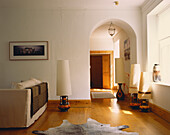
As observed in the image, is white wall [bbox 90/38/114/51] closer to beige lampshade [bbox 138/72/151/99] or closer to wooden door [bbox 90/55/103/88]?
wooden door [bbox 90/55/103/88]

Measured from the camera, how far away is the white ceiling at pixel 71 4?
4.82 m

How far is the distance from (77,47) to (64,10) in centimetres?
111

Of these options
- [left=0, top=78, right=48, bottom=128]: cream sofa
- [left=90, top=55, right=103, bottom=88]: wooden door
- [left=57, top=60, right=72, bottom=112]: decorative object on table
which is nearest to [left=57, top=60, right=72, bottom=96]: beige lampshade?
[left=57, top=60, right=72, bottom=112]: decorative object on table

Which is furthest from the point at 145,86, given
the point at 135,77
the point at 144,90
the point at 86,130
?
the point at 86,130

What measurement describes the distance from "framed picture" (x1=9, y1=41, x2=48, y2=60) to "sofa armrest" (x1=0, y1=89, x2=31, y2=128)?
2.29m

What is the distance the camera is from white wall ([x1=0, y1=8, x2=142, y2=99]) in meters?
5.33

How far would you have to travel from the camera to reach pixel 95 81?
11992mm

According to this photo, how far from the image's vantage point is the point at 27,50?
5320 millimetres

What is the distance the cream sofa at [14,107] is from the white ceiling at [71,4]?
107 inches

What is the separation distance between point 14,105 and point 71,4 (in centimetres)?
315

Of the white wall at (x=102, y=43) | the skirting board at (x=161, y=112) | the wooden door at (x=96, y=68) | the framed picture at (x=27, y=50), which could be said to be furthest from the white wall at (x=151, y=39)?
the wooden door at (x=96, y=68)

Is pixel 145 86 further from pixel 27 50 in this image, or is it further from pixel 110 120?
pixel 27 50

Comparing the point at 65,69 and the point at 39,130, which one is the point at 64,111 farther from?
the point at 39,130

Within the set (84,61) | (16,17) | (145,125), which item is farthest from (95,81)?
(145,125)
